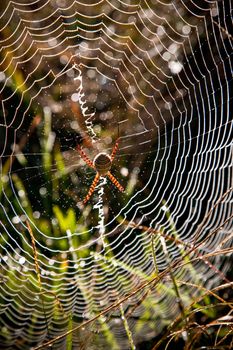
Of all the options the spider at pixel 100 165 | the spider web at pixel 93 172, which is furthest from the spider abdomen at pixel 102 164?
the spider web at pixel 93 172

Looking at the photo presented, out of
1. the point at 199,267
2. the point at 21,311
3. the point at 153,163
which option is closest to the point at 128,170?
the point at 153,163

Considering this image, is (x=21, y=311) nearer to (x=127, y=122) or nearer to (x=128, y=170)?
(x=128, y=170)

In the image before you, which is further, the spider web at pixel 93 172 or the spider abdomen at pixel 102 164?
the spider abdomen at pixel 102 164

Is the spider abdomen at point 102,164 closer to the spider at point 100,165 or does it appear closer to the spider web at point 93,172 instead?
the spider at point 100,165

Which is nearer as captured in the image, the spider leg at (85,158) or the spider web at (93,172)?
the spider web at (93,172)

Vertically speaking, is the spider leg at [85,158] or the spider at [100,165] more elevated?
the spider leg at [85,158]

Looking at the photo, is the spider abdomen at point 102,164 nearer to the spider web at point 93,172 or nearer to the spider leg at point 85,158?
the spider leg at point 85,158

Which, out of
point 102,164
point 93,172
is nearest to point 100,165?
point 102,164

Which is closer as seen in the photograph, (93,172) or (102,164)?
(102,164)

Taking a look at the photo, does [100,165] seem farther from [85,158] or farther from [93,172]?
[93,172]
